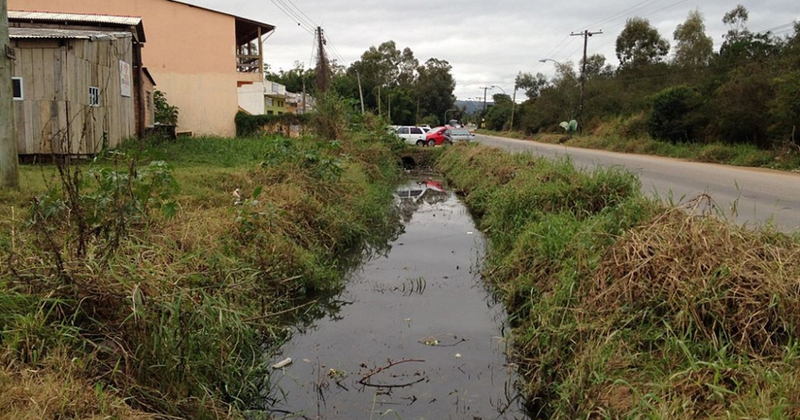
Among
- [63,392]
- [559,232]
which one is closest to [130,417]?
[63,392]

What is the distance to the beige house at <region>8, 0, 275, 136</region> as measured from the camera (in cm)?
2469

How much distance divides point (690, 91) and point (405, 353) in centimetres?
2532

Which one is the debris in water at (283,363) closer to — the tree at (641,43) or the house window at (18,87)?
the house window at (18,87)

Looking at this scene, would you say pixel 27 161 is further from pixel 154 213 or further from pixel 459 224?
pixel 459 224

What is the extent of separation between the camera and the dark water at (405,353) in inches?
181

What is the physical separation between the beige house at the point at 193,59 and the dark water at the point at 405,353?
62.1 feet

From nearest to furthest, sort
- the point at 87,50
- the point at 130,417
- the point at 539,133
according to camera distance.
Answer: the point at 130,417, the point at 87,50, the point at 539,133

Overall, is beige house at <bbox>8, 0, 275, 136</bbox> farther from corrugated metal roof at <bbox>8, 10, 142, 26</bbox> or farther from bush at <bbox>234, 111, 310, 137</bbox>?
corrugated metal roof at <bbox>8, 10, 142, 26</bbox>

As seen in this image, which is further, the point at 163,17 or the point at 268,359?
the point at 163,17

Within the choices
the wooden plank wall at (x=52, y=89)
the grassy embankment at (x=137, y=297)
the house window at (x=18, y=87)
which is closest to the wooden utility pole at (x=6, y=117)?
the grassy embankment at (x=137, y=297)

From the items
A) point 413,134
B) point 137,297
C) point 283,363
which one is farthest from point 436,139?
point 137,297

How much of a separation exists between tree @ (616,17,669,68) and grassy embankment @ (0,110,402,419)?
160 feet

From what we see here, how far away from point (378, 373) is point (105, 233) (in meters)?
2.43

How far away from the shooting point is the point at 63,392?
3.18 meters
